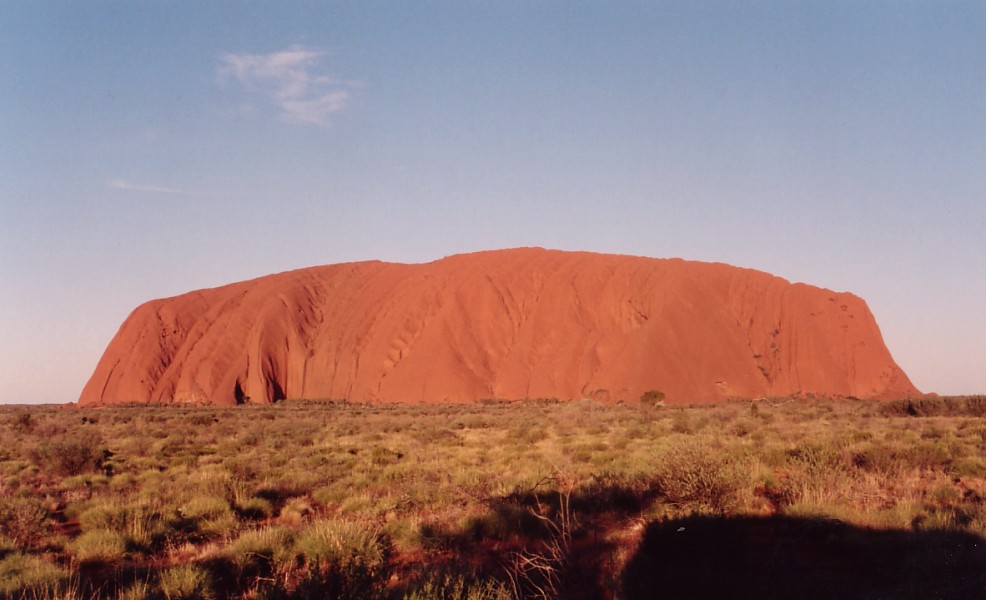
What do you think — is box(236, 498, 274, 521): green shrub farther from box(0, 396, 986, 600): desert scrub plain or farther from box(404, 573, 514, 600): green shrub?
box(404, 573, 514, 600): green shrub

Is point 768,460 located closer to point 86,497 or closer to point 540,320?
point 86,497

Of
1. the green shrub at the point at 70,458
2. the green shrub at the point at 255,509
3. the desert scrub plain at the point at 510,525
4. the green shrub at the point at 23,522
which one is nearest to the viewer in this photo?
the desert scrub plain at the point at 510,525

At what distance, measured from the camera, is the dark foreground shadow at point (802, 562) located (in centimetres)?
455

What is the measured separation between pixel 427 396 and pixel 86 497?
4108 centimetres

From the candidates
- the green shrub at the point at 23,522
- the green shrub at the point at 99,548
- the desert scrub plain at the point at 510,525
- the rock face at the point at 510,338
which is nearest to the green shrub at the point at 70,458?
the desert scrub plain at the point at 510,525

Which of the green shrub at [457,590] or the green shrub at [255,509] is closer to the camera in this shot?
the green shrub at [457,590]

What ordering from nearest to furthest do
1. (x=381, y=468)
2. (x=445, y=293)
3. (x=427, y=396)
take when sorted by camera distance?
(x=381, y=468), (x=427, y=396), (x=445, y=293)

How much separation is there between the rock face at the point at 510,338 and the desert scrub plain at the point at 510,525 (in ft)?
114

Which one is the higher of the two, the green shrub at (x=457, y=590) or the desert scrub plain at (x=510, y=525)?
the green shrub at (x=457, y=590)

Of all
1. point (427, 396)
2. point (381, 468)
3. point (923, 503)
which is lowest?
point (427, 396)

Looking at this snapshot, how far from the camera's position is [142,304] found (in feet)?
222

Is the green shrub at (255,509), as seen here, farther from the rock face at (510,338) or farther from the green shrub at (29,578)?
the rock face at (510,338)

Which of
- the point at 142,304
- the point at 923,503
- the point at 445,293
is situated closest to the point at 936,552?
the point at 923,503

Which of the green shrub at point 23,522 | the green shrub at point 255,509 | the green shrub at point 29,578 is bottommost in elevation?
the green shrub at point 255,509
